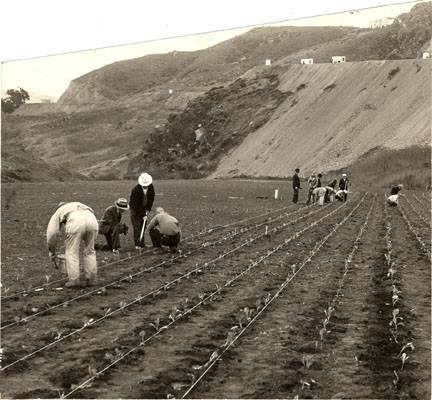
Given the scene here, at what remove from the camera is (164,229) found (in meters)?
12.3

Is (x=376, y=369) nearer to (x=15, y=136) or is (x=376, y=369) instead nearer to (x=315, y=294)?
(x=315, y=294)

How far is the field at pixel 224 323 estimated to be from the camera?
5.23 m

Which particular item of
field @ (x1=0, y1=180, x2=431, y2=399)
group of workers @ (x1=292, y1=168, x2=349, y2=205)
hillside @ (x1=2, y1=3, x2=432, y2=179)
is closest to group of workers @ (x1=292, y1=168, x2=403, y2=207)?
group of workers @ (x1=292, y1=168, x2=349, y2=205)

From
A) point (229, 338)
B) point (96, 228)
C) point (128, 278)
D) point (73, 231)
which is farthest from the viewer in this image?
point (128, 278)

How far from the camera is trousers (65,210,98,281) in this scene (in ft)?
28.4

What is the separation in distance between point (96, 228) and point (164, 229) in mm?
3389

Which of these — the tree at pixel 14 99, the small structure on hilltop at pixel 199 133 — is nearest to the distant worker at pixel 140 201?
the small structure on hilltop at pixel 199 133

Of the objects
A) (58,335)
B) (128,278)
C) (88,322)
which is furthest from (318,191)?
(58,335)

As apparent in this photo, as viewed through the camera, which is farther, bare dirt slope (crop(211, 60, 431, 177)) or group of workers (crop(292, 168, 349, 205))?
bare dirt slope (crop(211, 60, 431, 177))

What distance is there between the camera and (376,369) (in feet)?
18.5

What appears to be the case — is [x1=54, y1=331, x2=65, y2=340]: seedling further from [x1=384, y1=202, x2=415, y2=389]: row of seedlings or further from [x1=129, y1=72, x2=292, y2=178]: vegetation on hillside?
[x1=129, y1=72, x2=292, y2=178]: vegetation on hillside

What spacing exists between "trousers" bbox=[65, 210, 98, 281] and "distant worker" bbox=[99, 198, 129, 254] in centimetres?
248

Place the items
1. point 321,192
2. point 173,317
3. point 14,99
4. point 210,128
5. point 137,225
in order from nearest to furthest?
point 173,317 → point 137,225 → point 321,192 → point 210,128 → point 14,99

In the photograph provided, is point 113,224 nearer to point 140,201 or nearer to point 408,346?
point 140,201
